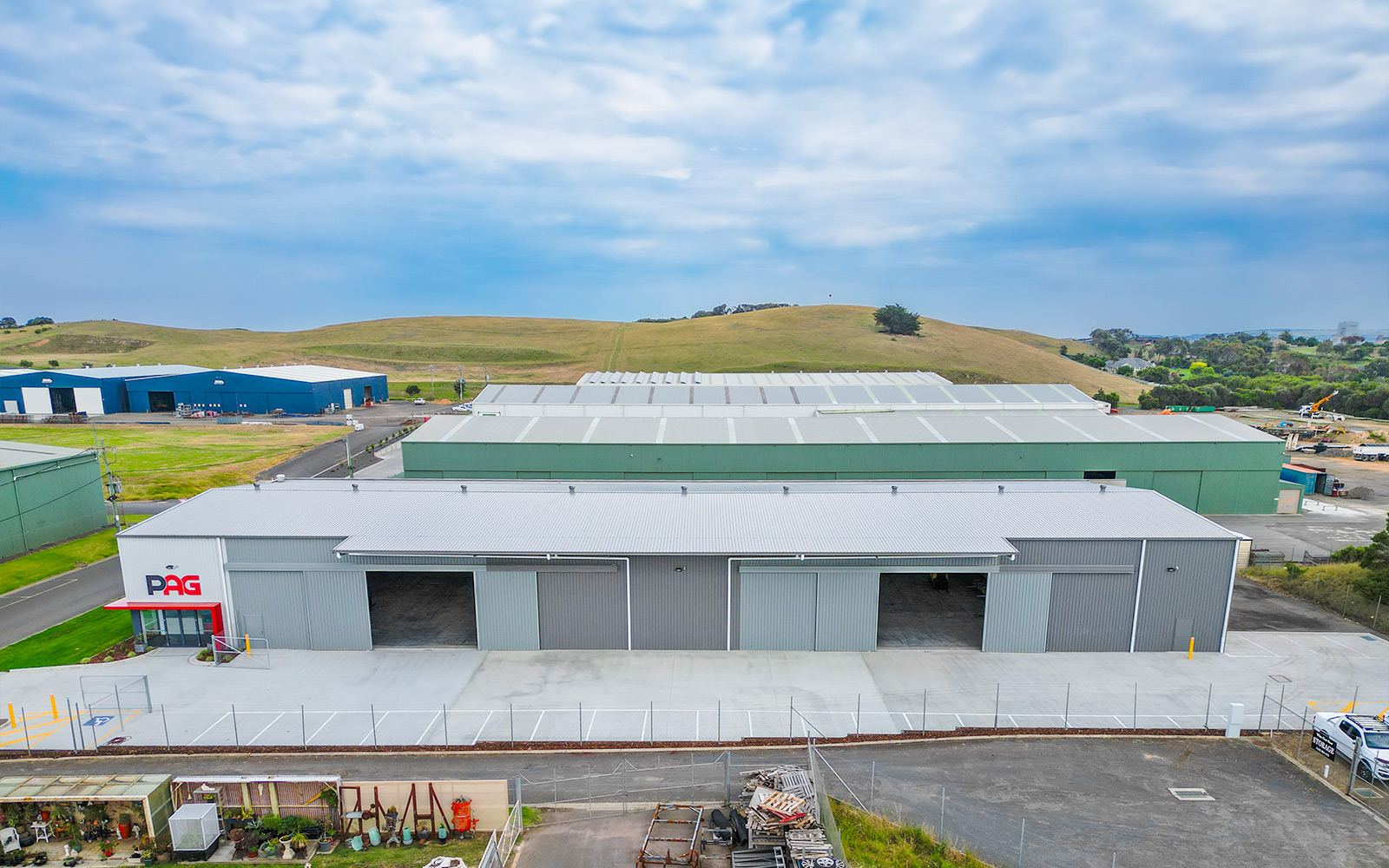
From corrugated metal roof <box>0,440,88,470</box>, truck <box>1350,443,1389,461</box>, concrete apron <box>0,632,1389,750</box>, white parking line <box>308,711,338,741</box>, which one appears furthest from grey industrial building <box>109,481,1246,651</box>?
truck <box>1350,443,1389,461</box>

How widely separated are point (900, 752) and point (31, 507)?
50354mm

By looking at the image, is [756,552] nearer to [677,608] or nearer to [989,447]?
[677,608]

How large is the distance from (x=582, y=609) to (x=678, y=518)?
5.43m

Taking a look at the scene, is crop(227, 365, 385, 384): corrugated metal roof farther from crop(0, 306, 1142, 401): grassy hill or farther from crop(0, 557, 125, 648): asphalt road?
crop(0, 557, 125, 648): asphalt road

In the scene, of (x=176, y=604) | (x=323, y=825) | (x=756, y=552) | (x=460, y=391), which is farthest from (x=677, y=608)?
(x=460, y=391)

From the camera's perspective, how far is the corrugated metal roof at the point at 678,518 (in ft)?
88.8

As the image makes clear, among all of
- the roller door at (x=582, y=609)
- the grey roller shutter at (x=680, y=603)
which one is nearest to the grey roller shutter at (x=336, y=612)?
the roller door at (x=582, y=609)

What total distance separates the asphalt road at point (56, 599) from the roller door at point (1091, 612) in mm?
42950

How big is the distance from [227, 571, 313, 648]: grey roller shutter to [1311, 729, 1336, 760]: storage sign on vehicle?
115ft

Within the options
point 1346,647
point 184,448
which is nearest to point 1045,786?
→ point 1346,647

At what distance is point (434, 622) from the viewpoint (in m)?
30.3

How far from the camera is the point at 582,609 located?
27375 mm

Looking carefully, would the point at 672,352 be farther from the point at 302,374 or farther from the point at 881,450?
the point at 881,450

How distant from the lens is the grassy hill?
5531 inches
